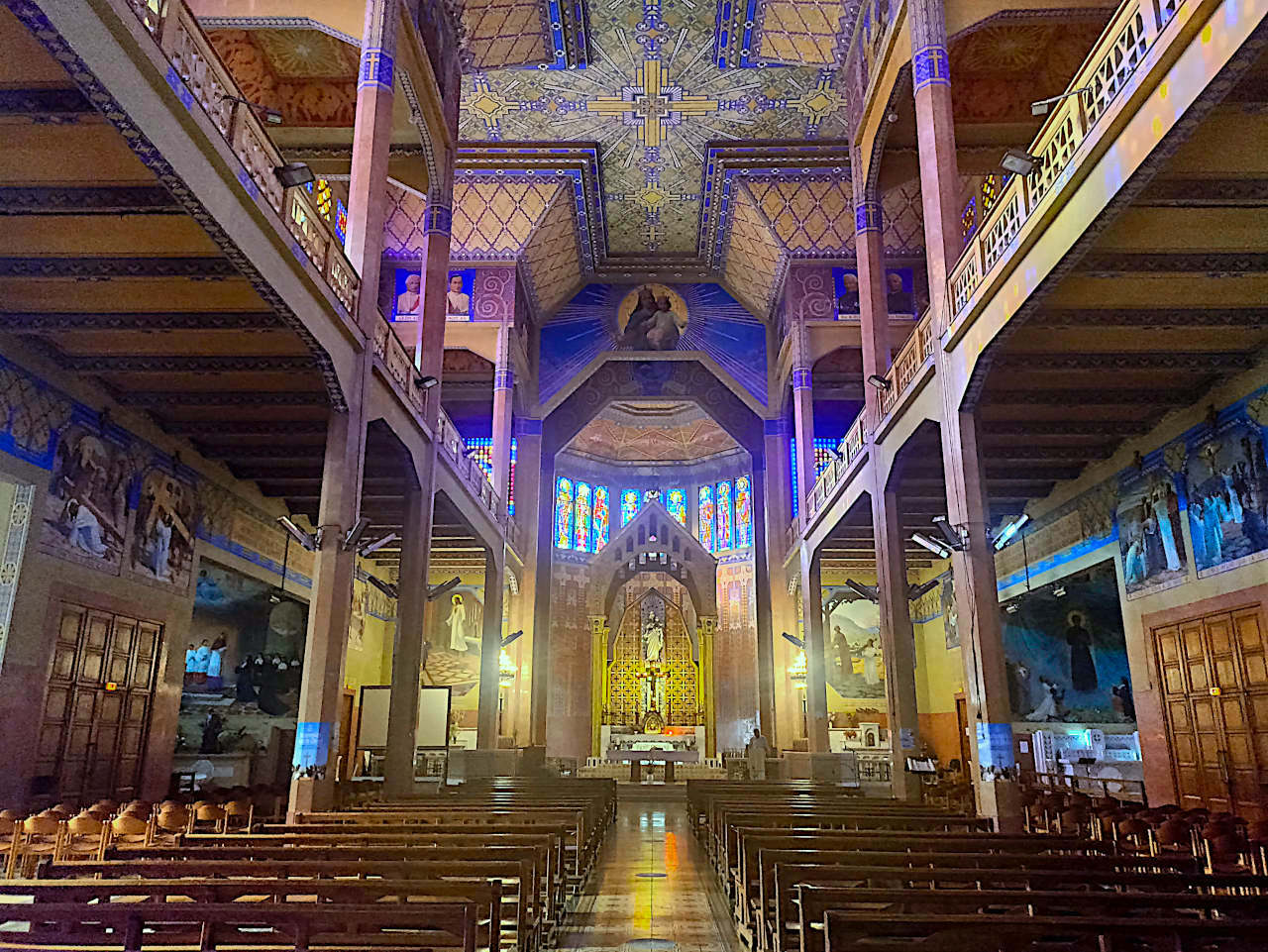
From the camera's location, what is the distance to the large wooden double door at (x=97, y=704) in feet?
38.0

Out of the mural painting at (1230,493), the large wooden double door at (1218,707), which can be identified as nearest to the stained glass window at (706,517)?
the large wooden double door at (1218,707)

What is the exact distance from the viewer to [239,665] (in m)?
18.0

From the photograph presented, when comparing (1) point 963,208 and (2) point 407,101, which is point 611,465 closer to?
(1) point 963,208

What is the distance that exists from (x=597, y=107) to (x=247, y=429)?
11314 mm

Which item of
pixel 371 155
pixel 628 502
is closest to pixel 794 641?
pixel 628 502

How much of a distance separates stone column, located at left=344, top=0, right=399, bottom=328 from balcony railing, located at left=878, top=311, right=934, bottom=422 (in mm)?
7300

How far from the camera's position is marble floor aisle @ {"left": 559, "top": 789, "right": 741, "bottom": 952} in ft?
22.8

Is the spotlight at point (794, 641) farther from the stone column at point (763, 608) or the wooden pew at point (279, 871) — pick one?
the wooden pew at point (279, 871)

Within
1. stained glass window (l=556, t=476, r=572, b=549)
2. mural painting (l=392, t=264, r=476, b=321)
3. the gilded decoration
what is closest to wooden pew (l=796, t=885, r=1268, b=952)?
the gilded decoration

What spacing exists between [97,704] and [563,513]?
19.3m

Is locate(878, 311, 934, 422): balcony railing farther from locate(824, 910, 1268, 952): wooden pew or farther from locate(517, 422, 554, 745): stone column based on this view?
locate(517, 422, 554, 745): stone column

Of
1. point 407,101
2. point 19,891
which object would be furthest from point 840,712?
point 19,891

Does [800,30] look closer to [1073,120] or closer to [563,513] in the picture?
[1073,120]

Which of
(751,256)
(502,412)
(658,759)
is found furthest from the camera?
(751,256)
